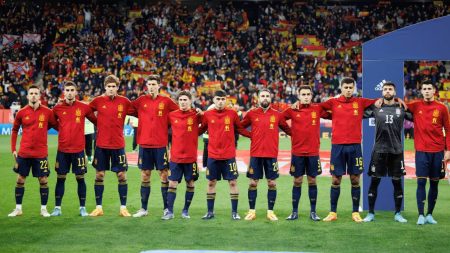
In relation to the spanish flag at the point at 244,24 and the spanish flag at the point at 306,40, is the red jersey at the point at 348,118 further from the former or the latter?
the spanish flag at the point at 244,24

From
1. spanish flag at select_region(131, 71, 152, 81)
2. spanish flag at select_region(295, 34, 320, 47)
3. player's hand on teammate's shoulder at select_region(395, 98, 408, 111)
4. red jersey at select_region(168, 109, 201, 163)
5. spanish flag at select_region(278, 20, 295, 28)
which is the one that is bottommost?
red jersey at select_region(168, 109, 201, 163)

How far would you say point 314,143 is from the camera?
10.4 m

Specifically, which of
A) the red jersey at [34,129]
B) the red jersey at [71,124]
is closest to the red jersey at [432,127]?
the red jersey at [71,124]

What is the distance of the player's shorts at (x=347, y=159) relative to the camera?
10.2m

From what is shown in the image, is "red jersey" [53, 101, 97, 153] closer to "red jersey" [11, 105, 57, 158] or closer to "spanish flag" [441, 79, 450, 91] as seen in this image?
"red jersey" [11, 105, 57, 158]

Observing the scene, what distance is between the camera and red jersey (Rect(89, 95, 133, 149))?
34.8 ft

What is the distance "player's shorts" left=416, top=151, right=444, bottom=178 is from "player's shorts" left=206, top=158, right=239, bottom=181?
3.04m

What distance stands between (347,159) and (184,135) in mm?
2761

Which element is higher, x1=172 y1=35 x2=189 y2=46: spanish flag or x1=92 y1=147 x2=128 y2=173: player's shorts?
x1=172 y1=35 x2=189 y2=46: spanish flag

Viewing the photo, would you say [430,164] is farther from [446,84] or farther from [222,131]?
[446,84]

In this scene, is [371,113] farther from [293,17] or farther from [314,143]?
[293,17]

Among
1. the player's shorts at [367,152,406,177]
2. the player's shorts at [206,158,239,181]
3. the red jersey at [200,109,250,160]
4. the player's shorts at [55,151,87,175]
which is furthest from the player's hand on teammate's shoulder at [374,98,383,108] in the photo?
the player's shorts at [55,151,87,175]

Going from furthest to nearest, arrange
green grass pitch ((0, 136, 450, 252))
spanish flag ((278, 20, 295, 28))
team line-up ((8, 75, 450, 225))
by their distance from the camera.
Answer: spanish flag ((278, 20, 295, 28)), team line-up ((8, 75, 450, 225)), green grass pitch ((0, 136, 450, 252))

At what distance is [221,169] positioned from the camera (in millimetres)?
10453
